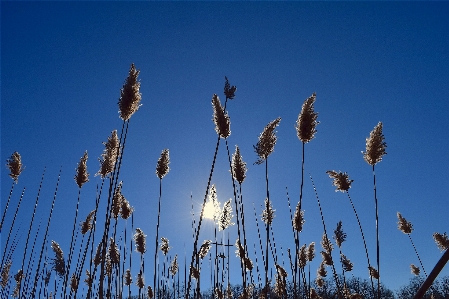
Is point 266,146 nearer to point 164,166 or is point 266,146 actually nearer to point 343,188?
point 164,166

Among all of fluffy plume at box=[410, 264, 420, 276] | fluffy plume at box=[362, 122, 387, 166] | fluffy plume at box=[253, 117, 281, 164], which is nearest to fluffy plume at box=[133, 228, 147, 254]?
fluffy plume at box=[253, 117, 281, 164]

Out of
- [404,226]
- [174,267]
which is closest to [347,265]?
[404,226]

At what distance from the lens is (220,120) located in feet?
17.7

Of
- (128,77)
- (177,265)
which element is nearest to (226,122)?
(128,77)

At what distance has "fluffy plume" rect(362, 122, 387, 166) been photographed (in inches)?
253

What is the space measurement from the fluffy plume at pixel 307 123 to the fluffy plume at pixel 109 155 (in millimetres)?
3138

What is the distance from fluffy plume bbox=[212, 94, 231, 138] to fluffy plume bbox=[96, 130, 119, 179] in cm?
173

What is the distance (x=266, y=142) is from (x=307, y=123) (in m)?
0.77

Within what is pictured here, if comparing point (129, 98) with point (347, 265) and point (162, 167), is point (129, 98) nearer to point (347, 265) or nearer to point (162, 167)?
point (162, 167)

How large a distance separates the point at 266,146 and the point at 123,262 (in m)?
5.52

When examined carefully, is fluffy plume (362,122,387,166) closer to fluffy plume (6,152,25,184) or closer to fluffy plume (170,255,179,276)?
fluffy plume (6,152,25,184)

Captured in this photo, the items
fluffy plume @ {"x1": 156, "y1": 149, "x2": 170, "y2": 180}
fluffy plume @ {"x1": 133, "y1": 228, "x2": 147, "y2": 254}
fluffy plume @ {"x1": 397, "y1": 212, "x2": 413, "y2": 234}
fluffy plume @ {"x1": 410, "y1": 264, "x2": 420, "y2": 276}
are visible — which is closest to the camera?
fluffy plume @ {"x1": 156, "y1": 149, "x2": 170, "y2": 180}

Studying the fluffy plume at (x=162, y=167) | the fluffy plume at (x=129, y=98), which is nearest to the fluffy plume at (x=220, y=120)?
the fluffy plume at (x=129, y=98)

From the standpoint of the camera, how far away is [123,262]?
8.78 metres
